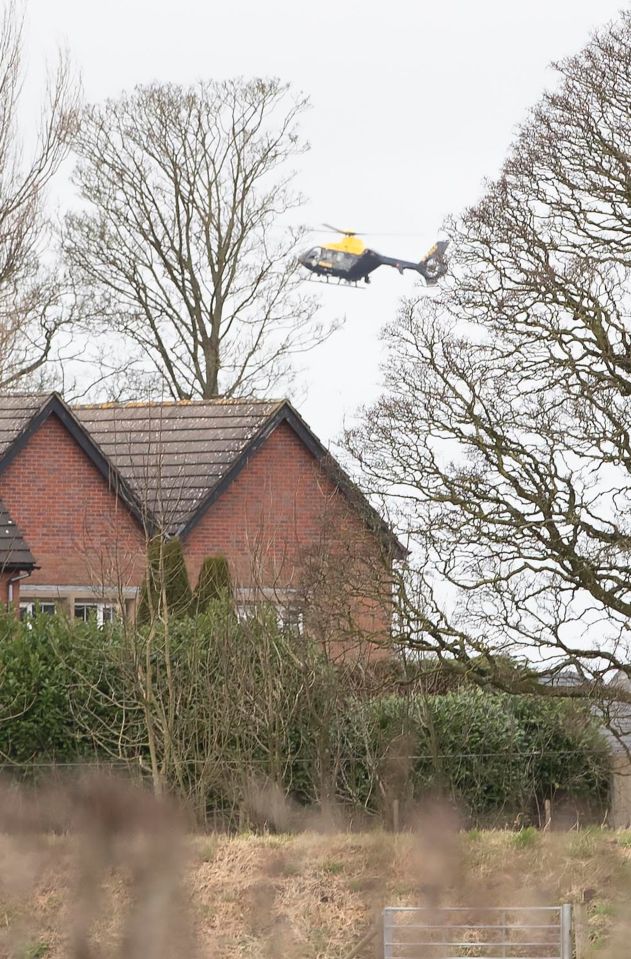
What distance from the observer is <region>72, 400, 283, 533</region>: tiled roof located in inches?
1280

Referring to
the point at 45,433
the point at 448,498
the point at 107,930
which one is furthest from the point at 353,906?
the point at 45,433

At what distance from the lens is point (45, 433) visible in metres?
31.7

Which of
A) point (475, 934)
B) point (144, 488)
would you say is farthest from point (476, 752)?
point (475, 934)

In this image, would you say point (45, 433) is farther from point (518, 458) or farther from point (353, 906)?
point (353, 906)

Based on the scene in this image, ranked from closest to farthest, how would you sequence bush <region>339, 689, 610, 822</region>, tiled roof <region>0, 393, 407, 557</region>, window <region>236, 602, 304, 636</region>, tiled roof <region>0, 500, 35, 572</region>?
window <region>236, 602, 304, 636</region>, bush <region>339, 689, 610, 822</region>, tiled roof <region>0, 500, 35, 572</region>, tiled roof <region>0, 393, 407, 557</region>

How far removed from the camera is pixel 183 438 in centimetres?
3391

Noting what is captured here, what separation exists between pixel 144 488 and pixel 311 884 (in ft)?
43.8

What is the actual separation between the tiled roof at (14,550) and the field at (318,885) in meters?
11.7

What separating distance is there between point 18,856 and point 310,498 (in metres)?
19.0

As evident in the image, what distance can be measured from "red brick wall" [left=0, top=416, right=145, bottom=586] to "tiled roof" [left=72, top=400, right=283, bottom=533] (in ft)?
2.31

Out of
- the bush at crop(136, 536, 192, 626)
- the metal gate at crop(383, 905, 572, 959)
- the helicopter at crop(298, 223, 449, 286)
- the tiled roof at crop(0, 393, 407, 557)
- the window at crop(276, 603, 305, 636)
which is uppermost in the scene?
the helicopter at crop(298, 223, 449, 286)

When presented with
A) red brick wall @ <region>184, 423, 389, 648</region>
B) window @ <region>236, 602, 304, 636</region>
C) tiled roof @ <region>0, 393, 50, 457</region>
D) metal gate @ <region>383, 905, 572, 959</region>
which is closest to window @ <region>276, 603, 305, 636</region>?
window @ <region>236, 602, 304, 636</region>

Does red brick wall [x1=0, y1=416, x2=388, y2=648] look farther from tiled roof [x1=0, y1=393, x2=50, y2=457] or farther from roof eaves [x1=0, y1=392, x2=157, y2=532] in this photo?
tiled roof [x1=0, y1=393, x2=50, y2=457]

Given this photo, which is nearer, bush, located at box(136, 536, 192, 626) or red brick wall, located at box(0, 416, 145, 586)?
bush, located at box(136, 536, 192, 626)
